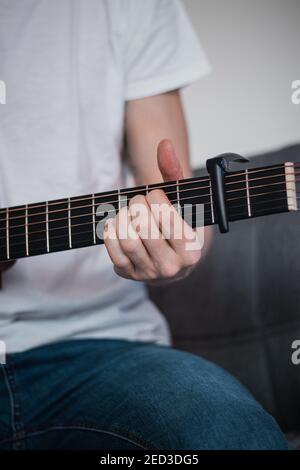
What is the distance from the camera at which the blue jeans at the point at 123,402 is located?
61cm

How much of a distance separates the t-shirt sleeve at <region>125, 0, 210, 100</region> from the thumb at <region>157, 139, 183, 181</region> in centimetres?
28

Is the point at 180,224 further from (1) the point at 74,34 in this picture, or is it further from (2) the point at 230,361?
(2) the point at 230,361

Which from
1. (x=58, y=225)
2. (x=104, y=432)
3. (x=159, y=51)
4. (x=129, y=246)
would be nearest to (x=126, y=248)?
(x=129, y=246)

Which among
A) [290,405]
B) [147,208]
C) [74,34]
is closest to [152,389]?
[147,208]

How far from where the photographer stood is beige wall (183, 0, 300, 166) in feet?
3.77

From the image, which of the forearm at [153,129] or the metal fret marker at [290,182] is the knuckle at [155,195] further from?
the forearm at [153,129]

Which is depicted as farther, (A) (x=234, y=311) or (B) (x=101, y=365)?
(A) (x=234, y=311)

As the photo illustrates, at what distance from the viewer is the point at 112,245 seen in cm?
65

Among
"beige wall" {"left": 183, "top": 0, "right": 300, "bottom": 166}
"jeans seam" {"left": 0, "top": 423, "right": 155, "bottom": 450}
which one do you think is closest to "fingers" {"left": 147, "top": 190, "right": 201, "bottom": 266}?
"jeans seam" {"left": 0, "top": 423, "right": 155, "bottom": 450}

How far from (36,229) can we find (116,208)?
12 cm

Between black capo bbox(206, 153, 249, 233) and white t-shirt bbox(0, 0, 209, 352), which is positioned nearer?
black capo bbox(206, 153, 249, 233)

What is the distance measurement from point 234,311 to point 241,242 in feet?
0.44

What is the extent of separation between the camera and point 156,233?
0.64 m

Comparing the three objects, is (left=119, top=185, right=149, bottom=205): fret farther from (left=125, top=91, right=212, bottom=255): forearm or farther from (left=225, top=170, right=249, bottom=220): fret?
(left=125, top=91, right=212, bottom=255): forearm
